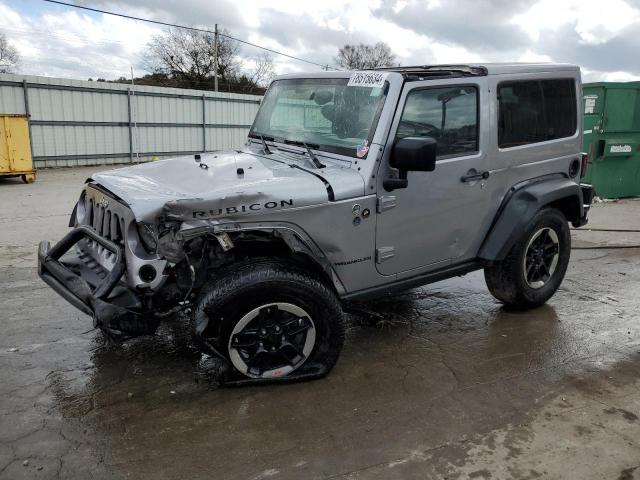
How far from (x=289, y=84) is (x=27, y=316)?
116 inches

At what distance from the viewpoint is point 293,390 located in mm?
3424

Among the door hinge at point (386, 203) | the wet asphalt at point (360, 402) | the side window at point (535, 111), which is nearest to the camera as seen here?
the wet asphalt at point (360, 402)

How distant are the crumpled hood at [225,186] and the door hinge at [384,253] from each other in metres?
0.47

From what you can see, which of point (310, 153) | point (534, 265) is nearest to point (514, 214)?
point (534, 265)

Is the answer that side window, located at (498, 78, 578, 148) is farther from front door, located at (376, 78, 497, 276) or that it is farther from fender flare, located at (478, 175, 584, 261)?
fender flare, located at (478, 175, 584, 261)

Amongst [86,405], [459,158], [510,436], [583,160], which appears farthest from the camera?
[583,160]

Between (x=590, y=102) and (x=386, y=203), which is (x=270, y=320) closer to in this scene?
(x=386, y=203)

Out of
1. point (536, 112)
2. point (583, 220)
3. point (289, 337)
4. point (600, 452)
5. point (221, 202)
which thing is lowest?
point (600, 452)

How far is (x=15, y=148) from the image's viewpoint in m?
12.5

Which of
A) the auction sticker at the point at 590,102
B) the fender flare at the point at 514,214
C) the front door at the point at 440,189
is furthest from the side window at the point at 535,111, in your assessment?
the auction sticker at the point at 590,102

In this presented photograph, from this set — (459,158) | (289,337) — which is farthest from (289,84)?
(289,337)

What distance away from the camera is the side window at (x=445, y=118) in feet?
12.1

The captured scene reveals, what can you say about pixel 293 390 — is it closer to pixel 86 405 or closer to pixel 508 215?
pixel 86 405

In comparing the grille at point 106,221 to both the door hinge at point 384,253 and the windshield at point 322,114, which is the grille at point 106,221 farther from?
the door hinge at point 384,253
